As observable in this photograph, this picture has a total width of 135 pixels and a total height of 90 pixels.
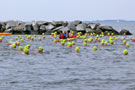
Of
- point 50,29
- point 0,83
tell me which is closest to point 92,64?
point 0,83

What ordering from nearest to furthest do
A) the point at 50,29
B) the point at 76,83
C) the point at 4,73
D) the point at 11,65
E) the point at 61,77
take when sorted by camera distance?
→ 1. the point at 76,83
2. the point at 61,77
3. the point at 4,73
4. the point at 11,65
5. the point at 50,29

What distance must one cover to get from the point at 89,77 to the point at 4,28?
5571 centimetres

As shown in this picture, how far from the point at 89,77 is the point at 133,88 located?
10.9ft

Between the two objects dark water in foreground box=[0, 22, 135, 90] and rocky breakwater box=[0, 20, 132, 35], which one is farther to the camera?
rocky breakwater box=[0, 20, 132, 35]

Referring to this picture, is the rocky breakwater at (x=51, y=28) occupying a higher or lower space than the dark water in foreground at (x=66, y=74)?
lower

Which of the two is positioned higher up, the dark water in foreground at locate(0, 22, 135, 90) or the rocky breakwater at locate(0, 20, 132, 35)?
the dark water in foreground at locate(0, 22, 135, 90)

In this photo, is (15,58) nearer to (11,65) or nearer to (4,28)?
(11,65)

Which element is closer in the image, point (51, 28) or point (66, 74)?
point (66, 74)

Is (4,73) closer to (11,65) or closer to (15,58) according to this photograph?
(11,65)

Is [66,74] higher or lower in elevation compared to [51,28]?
higher

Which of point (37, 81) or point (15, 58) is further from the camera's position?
point (15, 58)

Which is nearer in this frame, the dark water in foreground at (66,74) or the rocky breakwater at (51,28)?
the dark water in foreground at (66,74)

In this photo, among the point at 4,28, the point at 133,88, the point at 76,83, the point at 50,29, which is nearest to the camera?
the point at 133,88

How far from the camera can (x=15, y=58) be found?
2689 cm
